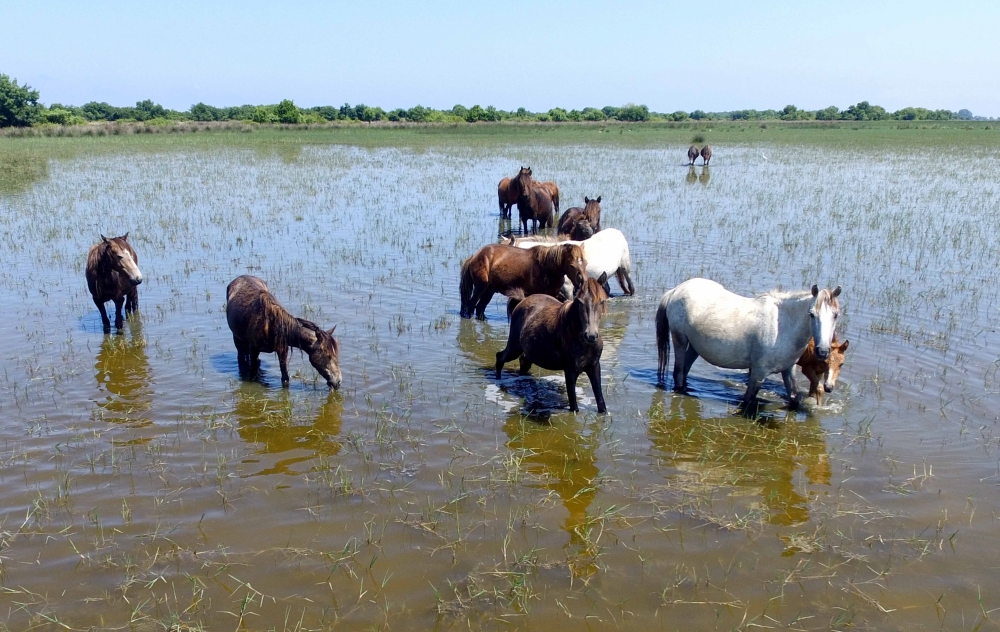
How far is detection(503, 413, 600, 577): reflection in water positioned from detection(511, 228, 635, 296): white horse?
4393mm

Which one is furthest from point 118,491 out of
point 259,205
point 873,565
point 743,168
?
point 743,168

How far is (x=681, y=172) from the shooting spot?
103 feet

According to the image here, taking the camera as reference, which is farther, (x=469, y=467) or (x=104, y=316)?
(x=104, y=316)

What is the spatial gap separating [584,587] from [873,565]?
2.00 meters

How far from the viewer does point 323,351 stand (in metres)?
7.84

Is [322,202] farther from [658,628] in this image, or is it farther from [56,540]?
[658,628]

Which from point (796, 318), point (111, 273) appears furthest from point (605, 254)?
point (111, 273)

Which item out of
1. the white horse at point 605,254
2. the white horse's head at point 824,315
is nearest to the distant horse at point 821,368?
the white horse's head at point 824,315

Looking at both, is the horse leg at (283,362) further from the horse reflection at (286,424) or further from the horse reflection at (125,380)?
the horse reflection at (125,380)

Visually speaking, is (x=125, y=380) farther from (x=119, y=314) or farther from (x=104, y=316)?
(x=119, y=314)

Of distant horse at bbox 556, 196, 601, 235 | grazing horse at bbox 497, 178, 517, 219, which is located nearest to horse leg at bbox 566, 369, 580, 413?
distant horse at bbox 556, 196, 601, 235

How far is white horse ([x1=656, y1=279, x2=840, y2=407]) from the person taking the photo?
21.8 ft

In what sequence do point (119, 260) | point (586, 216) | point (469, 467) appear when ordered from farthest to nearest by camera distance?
point (586, 216), point (119, 260), point (469, 467)

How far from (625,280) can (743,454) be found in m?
5.98
